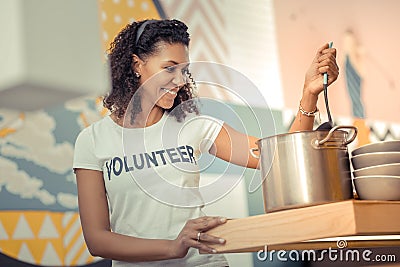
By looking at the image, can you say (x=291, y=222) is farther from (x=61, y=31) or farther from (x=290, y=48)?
(x=290, y=48)

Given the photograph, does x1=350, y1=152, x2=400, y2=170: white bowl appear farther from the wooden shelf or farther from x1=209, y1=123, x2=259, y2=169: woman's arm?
x1=209, y1=123, x2=259, y2=169: woman's arm

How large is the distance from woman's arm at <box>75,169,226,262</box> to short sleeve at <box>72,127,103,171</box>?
0.01 metres

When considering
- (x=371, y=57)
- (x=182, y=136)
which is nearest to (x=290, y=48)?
(x=371, y=57)

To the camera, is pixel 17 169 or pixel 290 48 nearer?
pixel 17 169

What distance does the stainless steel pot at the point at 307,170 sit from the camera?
1026mm

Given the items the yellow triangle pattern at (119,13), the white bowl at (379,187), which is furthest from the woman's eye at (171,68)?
the yellow triangle pattern at (119,13)

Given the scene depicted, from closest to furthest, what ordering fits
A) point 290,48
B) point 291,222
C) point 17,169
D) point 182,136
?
point 291,222
point 182,136
point 17,169
point 290,48

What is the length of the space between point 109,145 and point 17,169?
2.24 ft

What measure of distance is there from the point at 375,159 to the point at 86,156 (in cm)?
65

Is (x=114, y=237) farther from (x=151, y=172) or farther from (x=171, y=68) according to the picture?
(x=171, y=68)

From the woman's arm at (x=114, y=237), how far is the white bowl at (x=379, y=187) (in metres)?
0.26

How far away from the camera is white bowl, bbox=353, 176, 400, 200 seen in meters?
1.07

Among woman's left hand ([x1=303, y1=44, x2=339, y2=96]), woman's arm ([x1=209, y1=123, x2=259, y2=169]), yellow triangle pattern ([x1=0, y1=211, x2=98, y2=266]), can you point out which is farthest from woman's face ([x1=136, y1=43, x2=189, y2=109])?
yellow triangle pattern ([x1=0, y1=211, x2=98, y2=266])

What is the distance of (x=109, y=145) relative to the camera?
1.43 m
